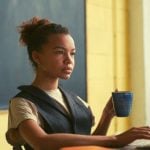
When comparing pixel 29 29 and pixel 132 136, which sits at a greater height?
pixel 29 29

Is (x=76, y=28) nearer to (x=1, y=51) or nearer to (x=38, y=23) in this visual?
(x=1, y=51)

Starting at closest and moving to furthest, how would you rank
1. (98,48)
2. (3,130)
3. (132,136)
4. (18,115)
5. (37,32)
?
(132,136) → (18,115) → (37,32) → (3,130) → (98,48)

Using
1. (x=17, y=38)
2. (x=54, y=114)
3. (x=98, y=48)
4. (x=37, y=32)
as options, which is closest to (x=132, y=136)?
(x=54, y=114)

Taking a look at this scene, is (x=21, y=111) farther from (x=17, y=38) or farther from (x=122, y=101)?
(x=17, y=38)

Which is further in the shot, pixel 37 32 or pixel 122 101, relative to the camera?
pixel 37 32

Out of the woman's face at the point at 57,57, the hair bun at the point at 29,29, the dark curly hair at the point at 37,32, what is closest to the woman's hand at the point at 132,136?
the woman's face at the point at 57,57

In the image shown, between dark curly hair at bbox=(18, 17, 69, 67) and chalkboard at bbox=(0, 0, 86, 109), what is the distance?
67 centimetres

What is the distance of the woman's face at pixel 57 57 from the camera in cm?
137

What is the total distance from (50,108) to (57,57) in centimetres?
20

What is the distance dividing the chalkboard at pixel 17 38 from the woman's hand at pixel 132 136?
119 centimetres

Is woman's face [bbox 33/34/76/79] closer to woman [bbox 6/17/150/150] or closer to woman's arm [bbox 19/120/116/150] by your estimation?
woman [bbox 6/17/150/150]

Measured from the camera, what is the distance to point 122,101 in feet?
4.42

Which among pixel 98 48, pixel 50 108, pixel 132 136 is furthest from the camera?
pixel 98 48

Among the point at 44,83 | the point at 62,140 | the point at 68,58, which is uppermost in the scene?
the point at 68,58
